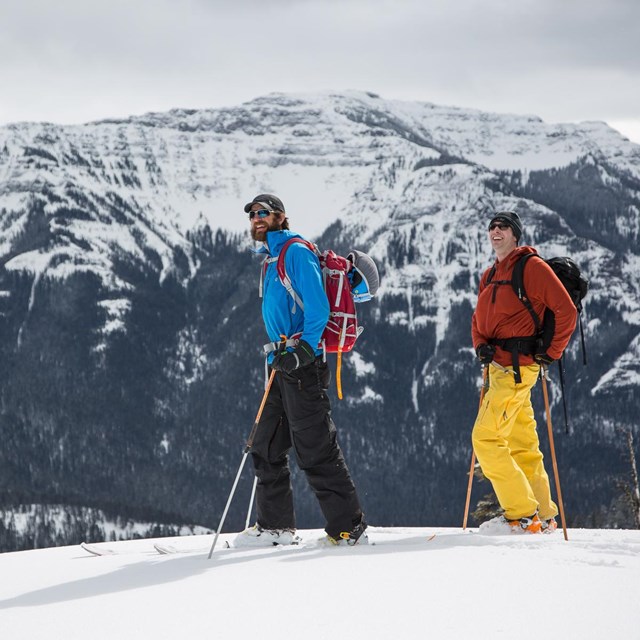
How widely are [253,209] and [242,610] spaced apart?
11.7ft

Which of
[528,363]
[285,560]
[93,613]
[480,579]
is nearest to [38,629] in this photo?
[93,613]

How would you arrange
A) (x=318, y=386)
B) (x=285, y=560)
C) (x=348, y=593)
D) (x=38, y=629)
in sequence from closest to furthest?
(x=38, y=629), (x=348, y=593), (x=285, y=560), (x=318, y=386)

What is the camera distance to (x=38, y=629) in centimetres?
442

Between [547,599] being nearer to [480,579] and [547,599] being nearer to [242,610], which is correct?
[480,579]

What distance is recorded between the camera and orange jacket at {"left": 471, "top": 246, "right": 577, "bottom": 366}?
7793 millimetres

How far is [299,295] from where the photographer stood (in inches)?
277

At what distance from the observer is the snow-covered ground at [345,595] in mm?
4219

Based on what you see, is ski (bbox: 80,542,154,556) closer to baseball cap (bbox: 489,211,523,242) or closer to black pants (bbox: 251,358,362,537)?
black pants (bbox: 251,358,362,537)

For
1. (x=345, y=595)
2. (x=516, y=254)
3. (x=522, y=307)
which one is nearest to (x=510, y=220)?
(x=516, y=254)

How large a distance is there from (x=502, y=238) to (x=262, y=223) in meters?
2.32

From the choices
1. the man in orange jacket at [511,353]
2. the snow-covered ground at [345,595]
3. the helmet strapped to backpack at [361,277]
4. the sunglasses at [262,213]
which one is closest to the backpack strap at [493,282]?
the man in orange jacket at [511,353]

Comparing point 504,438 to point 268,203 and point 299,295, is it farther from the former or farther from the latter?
point 268,203

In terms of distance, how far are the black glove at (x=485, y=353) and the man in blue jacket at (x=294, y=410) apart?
162 cm

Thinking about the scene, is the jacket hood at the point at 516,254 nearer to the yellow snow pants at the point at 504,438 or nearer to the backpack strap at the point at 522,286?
the backpack strap at the point at 522,286
